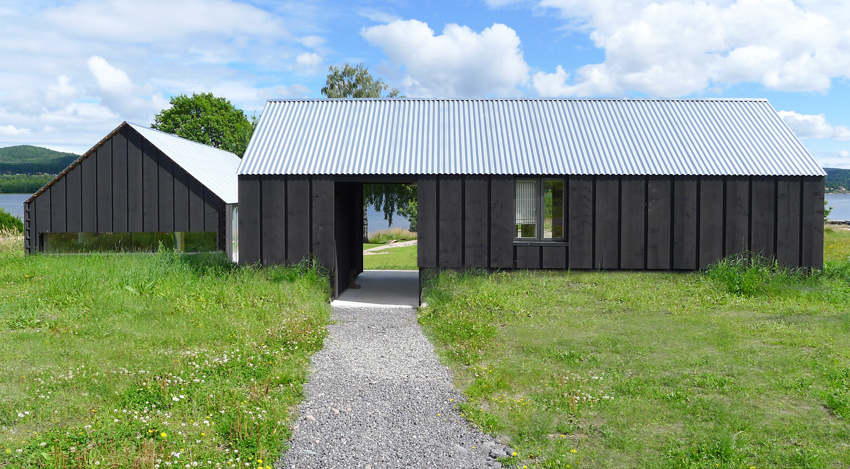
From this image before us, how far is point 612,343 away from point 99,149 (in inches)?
560

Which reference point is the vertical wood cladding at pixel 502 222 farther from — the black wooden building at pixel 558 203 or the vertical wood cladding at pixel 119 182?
the vertical wood cladding at pixel 119 182

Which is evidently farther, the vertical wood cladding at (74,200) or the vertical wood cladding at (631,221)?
the vertical wood cladding at (74,200)

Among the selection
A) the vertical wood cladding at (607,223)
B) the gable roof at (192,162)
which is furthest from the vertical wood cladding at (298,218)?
the vertical wood cladding at (607,223)

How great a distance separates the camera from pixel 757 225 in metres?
12.5

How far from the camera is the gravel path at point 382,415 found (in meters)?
5.01

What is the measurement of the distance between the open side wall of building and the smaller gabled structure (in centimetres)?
440

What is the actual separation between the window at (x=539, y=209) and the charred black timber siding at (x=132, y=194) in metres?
8.07

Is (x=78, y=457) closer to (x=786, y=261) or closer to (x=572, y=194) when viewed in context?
(x=572, y=194)

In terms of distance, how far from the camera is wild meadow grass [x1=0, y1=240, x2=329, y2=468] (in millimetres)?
4984

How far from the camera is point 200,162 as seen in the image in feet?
57.7

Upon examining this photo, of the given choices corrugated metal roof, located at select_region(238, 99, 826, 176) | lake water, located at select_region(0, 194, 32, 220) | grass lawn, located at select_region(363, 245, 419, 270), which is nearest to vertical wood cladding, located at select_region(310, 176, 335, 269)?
corrugated metal roof, located at select_region(238, 99, 826, 176)

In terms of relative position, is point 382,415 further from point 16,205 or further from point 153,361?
point 16,205

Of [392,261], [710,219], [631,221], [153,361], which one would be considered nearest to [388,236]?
[392,261]

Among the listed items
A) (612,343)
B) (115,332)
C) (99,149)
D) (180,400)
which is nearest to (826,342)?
(612,343)
